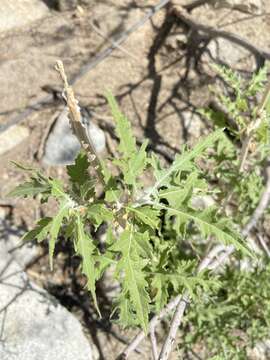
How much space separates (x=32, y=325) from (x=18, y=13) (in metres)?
2.93

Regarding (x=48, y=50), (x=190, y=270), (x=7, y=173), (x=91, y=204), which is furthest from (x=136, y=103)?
(x=91, y=204)

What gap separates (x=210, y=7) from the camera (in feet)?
15.8

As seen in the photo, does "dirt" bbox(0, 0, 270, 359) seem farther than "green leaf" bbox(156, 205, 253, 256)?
Yes

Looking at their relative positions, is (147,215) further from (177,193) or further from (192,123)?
(192,123)

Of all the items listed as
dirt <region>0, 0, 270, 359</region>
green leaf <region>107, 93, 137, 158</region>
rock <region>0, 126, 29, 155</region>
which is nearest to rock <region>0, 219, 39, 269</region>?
dirt <region>0, 0, 270, 359</region>

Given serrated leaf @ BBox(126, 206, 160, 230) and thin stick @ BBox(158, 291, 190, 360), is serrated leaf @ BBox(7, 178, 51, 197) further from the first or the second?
thin stick @ BBox(158, 291, 190, 360)

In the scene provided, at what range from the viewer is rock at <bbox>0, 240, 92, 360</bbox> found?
3.70 metres

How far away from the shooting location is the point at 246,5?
4.70m

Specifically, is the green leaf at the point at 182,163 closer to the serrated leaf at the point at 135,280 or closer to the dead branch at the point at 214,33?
the serrated leaf at the point at 135,280

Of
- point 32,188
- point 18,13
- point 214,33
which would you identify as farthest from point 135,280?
point 18,13

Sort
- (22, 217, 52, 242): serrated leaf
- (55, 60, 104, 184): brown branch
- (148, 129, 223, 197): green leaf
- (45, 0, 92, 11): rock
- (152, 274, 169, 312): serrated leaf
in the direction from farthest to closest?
(45, 0, 92, 11): rock
(152, 274, 169, 312): serrated leaf
(148, 129, 223, 197): green leaf
(22, 217, 52, 242): serrated leaf
(55, 60, 104, 184): brown branch

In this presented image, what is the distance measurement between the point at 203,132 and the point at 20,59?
1.83m

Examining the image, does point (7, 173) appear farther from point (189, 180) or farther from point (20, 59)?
point (189, 180)

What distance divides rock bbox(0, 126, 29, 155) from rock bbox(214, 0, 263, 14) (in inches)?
86.2
